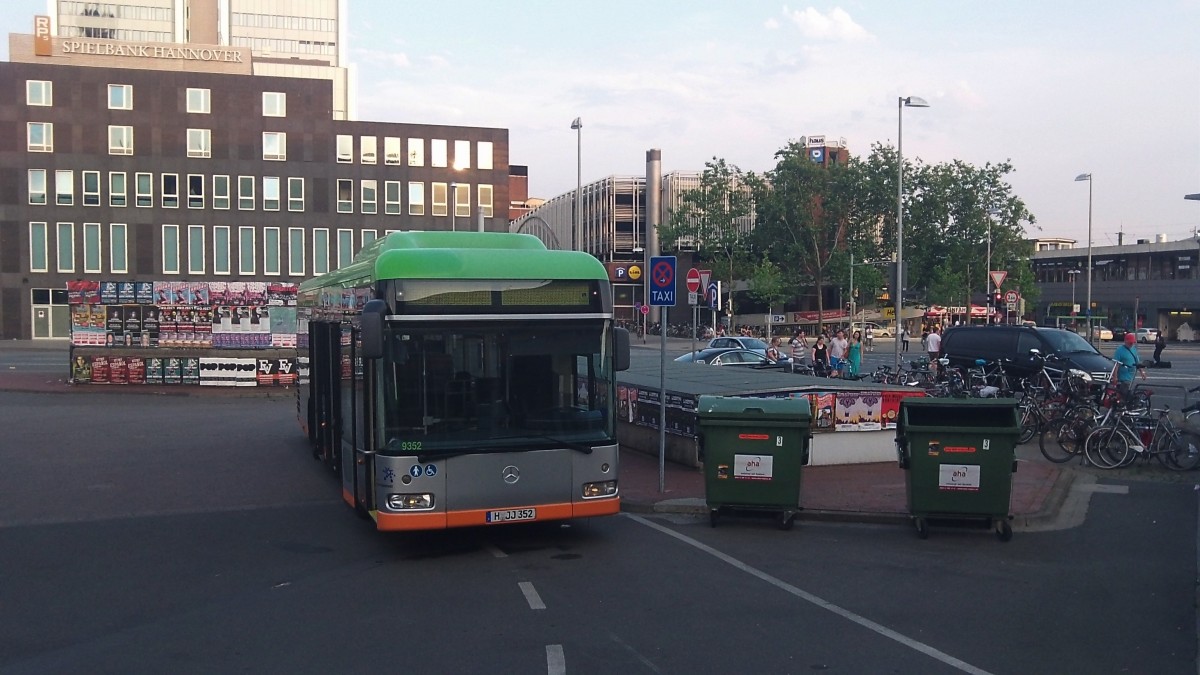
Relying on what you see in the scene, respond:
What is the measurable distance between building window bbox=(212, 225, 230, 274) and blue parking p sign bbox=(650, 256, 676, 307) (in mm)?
54603

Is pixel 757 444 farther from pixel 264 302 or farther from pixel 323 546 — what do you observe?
pixel 264 302

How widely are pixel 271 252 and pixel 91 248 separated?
1016 cm

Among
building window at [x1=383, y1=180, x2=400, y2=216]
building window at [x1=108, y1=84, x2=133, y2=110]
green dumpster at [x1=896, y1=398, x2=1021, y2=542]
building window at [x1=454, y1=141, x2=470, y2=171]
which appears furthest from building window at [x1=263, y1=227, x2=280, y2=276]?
green dumpster at [x1=896, y1=398, x2=1021, y2=542]

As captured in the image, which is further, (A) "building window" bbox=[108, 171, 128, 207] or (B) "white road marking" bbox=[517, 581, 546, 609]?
(A) "building window" bbox=[108, 171, 128, 207]

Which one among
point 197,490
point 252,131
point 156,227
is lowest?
point 197,490

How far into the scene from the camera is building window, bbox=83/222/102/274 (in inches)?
2395

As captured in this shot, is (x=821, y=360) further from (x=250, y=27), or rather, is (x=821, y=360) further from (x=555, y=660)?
(x=250, y=27)

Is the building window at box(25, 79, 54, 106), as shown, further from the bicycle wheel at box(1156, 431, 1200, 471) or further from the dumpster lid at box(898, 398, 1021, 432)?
the bicycle wheel at box(1156, 431, 1200, 471)

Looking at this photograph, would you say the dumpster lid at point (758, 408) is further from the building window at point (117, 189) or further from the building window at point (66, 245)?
the building window at point (66, 245)

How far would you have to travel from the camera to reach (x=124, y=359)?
2966cm

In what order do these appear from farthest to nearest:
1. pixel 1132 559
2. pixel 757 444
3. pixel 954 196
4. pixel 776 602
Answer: pixel 954 196
pixel 757 444
pixel 1132 559
pixel 776 602

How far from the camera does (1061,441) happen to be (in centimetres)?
1545

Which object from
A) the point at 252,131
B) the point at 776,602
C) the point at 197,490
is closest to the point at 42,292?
the point at 252,131

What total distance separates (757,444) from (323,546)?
4.54 metres
